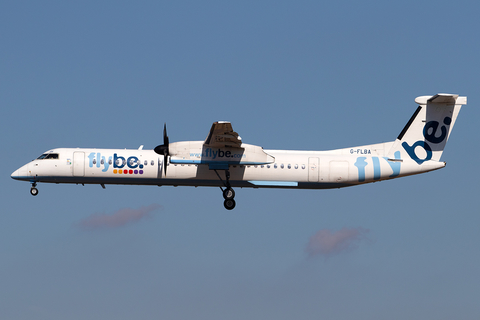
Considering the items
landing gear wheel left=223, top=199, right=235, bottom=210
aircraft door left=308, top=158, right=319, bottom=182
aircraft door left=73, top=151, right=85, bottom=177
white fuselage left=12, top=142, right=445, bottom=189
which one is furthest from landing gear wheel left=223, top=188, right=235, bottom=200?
aircraft door left=73, top=151, right=85, bottom=177

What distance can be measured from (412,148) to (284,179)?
20.0 feet

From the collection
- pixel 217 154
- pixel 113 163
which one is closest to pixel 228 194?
pixel 217 154

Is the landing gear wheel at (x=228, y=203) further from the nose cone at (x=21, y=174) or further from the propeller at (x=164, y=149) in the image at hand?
the nose cone at (x=21, y=174)

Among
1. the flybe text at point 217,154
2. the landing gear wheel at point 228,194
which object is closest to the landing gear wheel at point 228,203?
the landing gear wheel at point 228,194

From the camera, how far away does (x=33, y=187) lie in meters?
32.4

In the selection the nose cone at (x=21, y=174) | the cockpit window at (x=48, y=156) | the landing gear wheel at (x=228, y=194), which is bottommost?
the landing gear wheel at (x=228, y=194)

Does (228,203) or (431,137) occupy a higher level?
(431,137)

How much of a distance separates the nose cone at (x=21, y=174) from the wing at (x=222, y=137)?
8167mm

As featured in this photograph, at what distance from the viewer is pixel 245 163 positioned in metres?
31.3

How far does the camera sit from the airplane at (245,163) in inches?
1229

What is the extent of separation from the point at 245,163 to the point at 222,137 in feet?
5.95

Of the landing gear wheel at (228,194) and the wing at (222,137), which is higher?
the wing at (222,137)

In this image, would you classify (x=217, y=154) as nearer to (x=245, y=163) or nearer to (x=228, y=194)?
(x=245, y=163)

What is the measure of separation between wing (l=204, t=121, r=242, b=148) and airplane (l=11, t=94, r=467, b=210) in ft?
0.28
